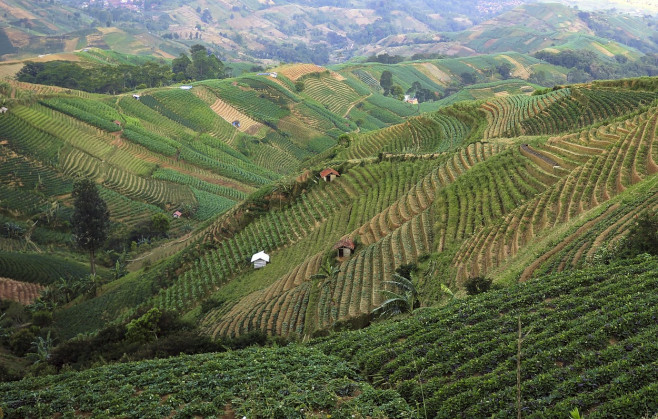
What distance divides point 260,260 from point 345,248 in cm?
774

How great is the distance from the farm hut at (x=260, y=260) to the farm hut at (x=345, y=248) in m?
7.08

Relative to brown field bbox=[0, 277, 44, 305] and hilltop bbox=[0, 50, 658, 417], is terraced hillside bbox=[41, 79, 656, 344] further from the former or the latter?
brown field bbox=[0, 277, 44, 305]

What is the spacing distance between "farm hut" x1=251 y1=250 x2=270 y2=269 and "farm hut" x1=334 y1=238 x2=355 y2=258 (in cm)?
708

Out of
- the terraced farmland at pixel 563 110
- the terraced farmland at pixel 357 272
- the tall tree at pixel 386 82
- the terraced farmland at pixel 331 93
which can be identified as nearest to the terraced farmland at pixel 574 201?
the terraced farmland at pixel 357 272

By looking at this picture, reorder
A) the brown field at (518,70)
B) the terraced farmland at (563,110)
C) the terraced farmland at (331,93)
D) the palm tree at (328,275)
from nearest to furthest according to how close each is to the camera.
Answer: the palm tree at (328,275), the terraced farmland at (563,110), the terraced farmland at (331,93), the brown field at (518,70)

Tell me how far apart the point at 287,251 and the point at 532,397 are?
76.3 ft

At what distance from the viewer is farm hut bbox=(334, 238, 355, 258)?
82.6 ft

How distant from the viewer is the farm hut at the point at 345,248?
991 inches

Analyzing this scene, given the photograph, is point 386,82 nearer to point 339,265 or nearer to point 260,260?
point 260,260

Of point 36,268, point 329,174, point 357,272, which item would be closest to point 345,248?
point 357,272

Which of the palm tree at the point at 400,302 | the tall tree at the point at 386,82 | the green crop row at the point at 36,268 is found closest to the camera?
the palm tree at the point at 400,302

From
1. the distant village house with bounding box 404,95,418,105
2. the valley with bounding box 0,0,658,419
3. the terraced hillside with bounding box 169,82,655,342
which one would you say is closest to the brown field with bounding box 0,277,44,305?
the valley with bounding box 0,0,658,419

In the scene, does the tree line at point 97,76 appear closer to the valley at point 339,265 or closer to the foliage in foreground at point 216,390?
the valley at point 339,265

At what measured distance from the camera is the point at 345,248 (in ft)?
82.9
